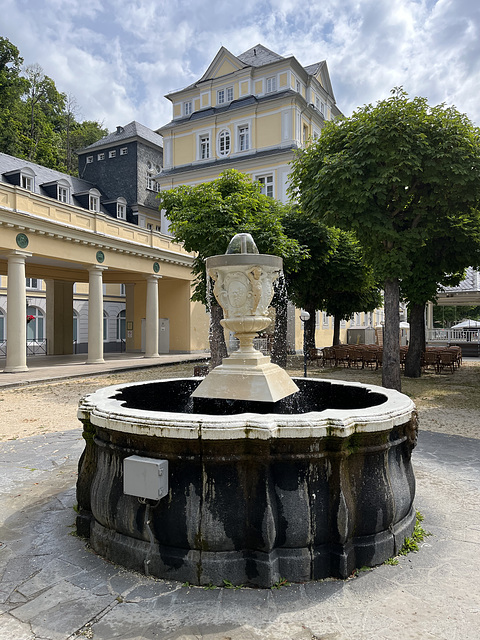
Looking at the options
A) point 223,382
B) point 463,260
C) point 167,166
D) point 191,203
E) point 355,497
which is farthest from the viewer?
point 167,166

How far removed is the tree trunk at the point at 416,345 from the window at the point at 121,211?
26.0 metres

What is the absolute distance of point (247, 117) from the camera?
3009 cm

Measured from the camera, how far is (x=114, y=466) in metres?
3.62

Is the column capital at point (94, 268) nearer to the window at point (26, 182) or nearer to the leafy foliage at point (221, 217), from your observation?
the leafy foliage at point (221, 217)

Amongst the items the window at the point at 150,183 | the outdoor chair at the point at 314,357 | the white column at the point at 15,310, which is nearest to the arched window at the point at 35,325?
the window at the point at 150,183

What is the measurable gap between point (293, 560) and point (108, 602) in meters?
1.29

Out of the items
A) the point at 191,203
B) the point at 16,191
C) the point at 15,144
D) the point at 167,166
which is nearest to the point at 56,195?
the point at 167,166

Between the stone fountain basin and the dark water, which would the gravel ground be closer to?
the dark water

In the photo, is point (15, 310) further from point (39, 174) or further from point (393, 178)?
point (39, 174)

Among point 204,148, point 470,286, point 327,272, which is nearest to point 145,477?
point 327,272

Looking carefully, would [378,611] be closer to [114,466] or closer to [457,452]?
[114,466]

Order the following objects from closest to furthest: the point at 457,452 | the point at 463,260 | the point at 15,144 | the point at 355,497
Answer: the point at 355,497, the point at 457,452, the point at 463,260, the point at 15,144

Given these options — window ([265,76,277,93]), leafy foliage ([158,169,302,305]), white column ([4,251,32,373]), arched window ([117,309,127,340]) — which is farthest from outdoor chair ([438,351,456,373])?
arched window ([117,309,127,340])

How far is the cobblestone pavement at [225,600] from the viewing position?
2678 millimetres
